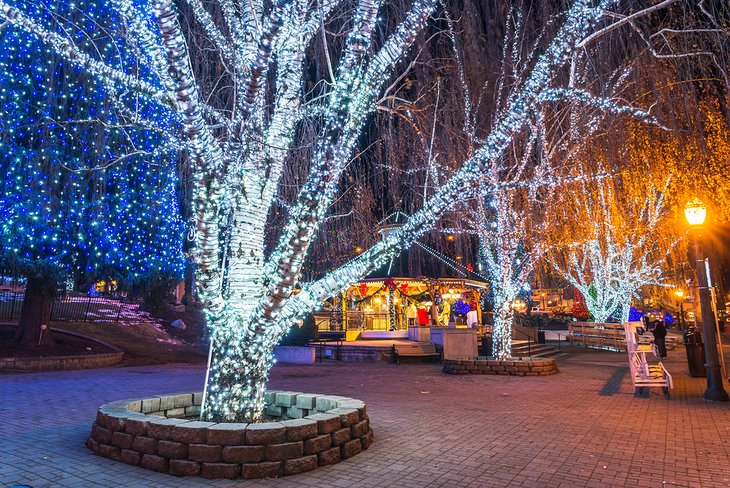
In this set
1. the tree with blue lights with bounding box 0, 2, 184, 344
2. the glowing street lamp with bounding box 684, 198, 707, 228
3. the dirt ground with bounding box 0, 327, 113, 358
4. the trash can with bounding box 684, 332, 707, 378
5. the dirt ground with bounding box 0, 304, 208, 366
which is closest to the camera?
the glowing street lamp with bounding box 684, 198, 707, 228

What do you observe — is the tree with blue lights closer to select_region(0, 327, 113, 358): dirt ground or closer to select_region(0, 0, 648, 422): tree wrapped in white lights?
select_region(0, 327, 113, 358): dirt ground

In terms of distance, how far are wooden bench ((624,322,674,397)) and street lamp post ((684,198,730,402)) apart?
0.81m

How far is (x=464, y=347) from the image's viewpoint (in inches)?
703

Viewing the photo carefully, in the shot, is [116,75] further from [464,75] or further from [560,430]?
[464,75]

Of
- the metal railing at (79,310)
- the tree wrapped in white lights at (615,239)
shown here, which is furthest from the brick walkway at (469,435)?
the metal railing at (79,310)

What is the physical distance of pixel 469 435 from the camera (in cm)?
679

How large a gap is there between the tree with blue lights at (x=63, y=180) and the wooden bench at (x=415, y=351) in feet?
33.1

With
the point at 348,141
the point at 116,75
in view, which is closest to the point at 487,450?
the point at 348,141

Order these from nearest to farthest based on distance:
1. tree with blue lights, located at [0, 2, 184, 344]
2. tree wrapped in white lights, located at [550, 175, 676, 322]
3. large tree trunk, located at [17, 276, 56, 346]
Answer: tree with blue lights, located at [0, 2, 184, 344]
large tree trunk, located at [17, 276, 56, 346]
tree wrapped in white lights, located at [550, 175, 676, 322]

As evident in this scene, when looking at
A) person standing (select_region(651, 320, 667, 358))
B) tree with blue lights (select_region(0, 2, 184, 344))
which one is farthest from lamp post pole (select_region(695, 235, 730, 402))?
tree with blue lights (select_region(0, 2, 184, 344))

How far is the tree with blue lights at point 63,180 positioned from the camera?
541 inches

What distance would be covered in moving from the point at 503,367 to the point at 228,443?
431 inches

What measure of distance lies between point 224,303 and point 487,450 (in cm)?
389

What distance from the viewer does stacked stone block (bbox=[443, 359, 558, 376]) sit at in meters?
14.2
